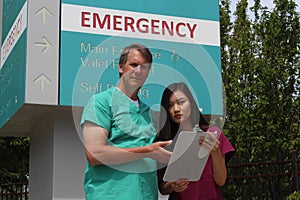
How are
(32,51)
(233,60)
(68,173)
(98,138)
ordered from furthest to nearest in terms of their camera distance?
(233,60), (68,173), (32,51), (98,138)

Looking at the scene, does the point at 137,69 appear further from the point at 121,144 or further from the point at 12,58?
the point at 12,58

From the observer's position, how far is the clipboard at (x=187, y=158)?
2.56 meters

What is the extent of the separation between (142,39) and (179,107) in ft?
7.69

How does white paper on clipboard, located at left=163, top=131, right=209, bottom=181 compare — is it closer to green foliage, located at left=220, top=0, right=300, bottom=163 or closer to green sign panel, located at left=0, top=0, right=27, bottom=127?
green sign panel, located at left=0, top=0, right=27, bottom=127

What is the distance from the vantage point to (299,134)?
8.62 m

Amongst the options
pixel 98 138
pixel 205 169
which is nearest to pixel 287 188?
pixel 205 169

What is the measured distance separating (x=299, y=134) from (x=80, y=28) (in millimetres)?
4832

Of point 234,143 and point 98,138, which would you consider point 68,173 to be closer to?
point 98,138

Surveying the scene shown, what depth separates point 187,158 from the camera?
2.62 m

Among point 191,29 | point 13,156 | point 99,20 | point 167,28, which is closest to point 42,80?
point 99,20

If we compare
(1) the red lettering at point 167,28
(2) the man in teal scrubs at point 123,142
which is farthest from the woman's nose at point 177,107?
(1) the red lettering at point 167,28

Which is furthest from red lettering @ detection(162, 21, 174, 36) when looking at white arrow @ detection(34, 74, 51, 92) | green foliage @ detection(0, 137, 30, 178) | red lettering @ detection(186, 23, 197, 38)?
green foliage @ detection(0, 137, 30, 178)

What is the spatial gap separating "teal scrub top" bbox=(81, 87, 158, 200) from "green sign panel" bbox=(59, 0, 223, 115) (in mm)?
1763

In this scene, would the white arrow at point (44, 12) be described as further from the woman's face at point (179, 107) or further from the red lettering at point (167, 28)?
the woman's face at point (179, 107)
